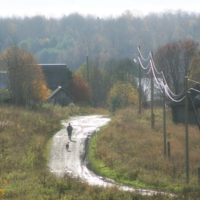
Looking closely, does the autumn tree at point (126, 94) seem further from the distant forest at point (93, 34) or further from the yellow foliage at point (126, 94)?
the distant forest at point (93, 34)

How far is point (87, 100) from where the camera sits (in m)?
54.5

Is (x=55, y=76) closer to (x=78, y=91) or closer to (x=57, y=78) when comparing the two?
(x=57, y=78)

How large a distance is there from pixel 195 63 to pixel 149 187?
28.9 m

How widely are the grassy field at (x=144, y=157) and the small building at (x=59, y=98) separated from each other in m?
17.3

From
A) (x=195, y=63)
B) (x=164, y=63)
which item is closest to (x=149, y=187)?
(x=195, y=63)

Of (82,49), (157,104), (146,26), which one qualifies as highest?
(146,26)

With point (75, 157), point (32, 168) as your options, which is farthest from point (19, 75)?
point (32, 168)

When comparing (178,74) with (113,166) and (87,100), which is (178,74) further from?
(113,166)

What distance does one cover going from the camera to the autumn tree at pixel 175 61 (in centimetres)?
4206

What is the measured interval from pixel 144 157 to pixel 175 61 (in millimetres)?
27437

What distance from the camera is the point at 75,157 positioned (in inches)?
762

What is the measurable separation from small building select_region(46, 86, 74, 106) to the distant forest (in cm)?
5994

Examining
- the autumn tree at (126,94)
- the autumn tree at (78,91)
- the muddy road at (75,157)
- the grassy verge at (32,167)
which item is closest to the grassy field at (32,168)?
the grassy verge at (32,167)

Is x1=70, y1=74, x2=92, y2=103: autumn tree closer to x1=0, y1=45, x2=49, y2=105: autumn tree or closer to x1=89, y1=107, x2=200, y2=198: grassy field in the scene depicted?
x1=0, y1=45, x2=49, y2=105: autumn tree
